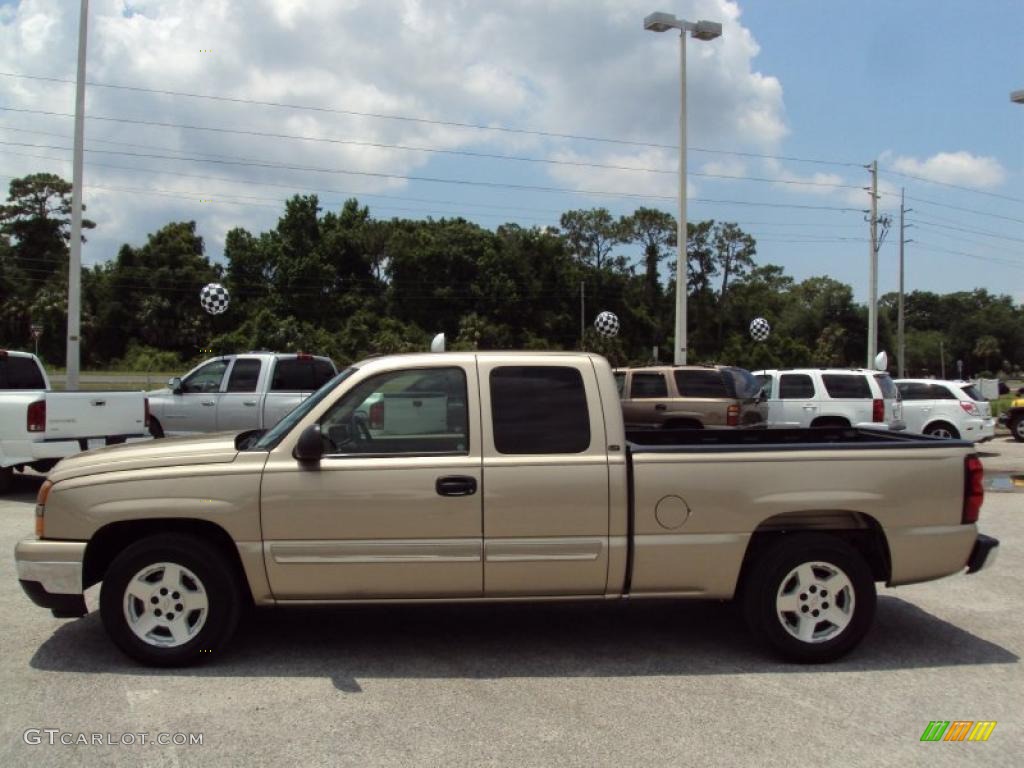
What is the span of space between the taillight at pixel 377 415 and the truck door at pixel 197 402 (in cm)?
946

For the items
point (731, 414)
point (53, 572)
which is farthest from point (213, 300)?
point (53, 572)

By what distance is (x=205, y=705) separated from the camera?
4371mm

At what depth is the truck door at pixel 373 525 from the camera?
4.76m

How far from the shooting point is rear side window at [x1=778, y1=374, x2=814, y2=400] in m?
16.5

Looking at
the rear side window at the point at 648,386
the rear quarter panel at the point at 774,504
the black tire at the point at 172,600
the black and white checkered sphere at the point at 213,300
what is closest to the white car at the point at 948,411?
the rear side window at the point at 648,386

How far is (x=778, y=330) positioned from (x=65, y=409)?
8213cm

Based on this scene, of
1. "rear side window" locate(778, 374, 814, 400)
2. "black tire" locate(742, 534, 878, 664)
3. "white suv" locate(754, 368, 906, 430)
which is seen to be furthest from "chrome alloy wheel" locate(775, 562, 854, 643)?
"rear side window" locate(778, 374, 814, 400)

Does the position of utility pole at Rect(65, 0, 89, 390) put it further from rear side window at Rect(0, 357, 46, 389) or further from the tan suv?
the tan suv

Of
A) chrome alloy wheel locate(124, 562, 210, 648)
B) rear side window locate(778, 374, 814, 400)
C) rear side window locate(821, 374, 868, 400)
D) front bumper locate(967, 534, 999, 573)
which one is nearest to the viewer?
chrome alloy wheel locate(124, 562, 210, 648)

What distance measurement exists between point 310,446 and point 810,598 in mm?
3007

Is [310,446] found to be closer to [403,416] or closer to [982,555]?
[403,416]

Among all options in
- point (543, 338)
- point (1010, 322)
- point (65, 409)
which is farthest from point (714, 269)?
point (65, 409)

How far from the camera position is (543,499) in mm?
4816

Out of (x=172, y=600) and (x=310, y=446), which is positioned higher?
(x=310, y=446)
